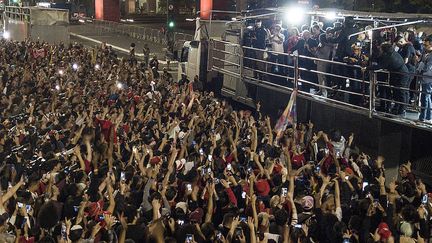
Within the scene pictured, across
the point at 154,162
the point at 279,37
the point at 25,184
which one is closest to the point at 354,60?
the point at 279,37

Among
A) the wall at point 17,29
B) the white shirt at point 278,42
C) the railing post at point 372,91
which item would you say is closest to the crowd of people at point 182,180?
the railing post at point 372,91

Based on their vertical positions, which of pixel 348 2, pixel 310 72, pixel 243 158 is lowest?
pixel 243 158

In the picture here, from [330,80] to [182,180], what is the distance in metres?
5.80

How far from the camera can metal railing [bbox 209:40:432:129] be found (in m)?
10.7

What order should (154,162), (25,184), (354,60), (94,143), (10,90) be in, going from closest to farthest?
(25,184)
(154,162)
(94,143)
(354,60)
(10,90)

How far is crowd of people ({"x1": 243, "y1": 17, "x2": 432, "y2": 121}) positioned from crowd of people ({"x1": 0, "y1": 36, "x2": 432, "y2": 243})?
3.37 feet

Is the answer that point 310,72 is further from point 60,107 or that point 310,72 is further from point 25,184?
point 25,184

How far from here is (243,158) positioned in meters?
9.45

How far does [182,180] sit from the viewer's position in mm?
7984

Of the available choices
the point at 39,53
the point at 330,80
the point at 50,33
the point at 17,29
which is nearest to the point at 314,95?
the point at 330,80

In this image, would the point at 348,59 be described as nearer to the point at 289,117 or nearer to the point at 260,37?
the point at 289,117

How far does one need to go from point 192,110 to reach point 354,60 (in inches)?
127

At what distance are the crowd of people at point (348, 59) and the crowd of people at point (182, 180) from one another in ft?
3.37

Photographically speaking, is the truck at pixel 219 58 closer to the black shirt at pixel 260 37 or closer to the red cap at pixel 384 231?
the black shirt at pixel 260 37
